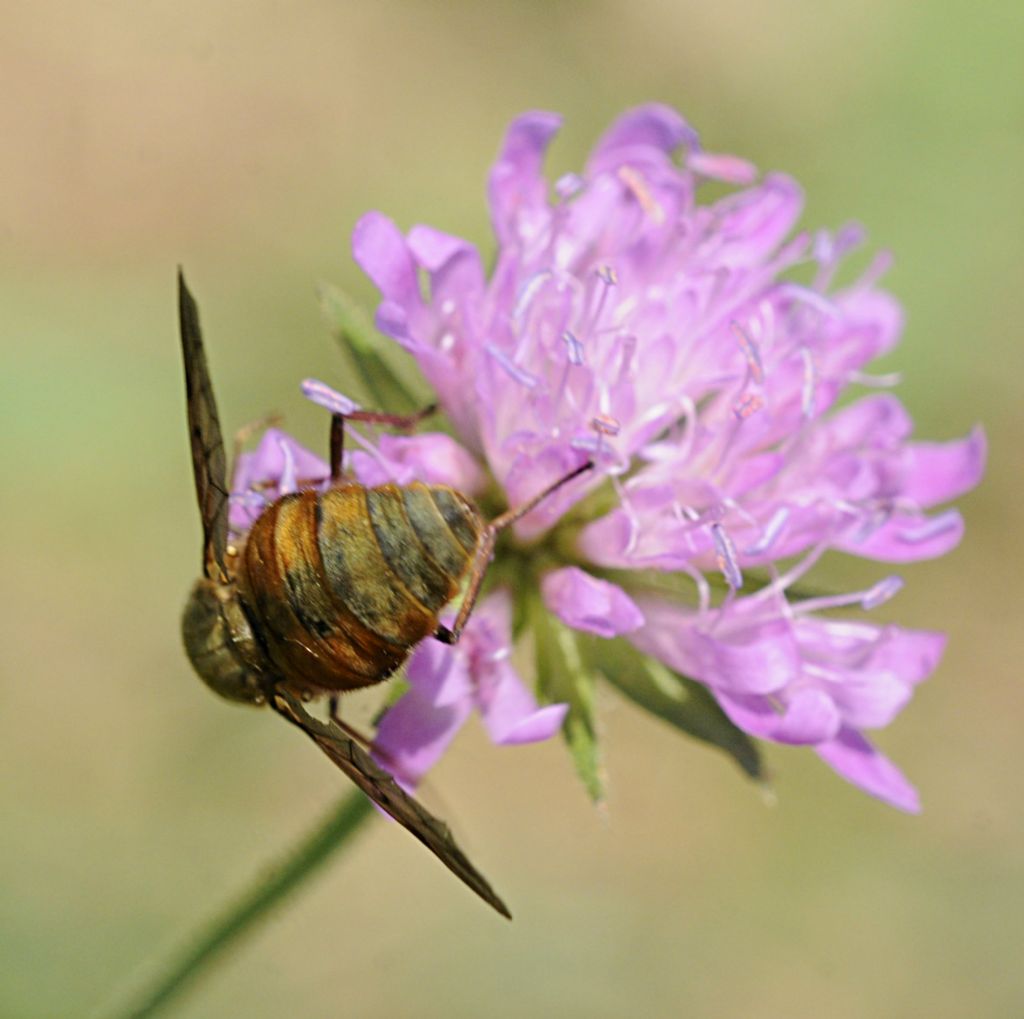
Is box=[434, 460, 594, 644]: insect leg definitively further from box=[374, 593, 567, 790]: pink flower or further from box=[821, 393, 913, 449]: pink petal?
box=[821, 393, 913, 449]: pink petal

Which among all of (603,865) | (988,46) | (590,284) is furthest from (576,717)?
(988,46)

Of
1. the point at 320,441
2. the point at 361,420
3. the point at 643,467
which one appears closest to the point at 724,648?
the point at 643,467

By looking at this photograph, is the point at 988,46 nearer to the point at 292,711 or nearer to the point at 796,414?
the point at 796,414

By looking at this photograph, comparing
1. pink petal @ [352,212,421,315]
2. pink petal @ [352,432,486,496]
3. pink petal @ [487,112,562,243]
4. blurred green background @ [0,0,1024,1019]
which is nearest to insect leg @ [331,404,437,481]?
pink petal @ [352,432,486,496]

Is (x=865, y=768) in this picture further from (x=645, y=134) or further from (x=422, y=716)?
(x=645, y=134)

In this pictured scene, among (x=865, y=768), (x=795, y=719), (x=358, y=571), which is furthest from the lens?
(x=865, y=768)

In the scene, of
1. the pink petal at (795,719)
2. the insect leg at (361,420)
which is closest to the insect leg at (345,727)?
the insect leg at (361,420)
